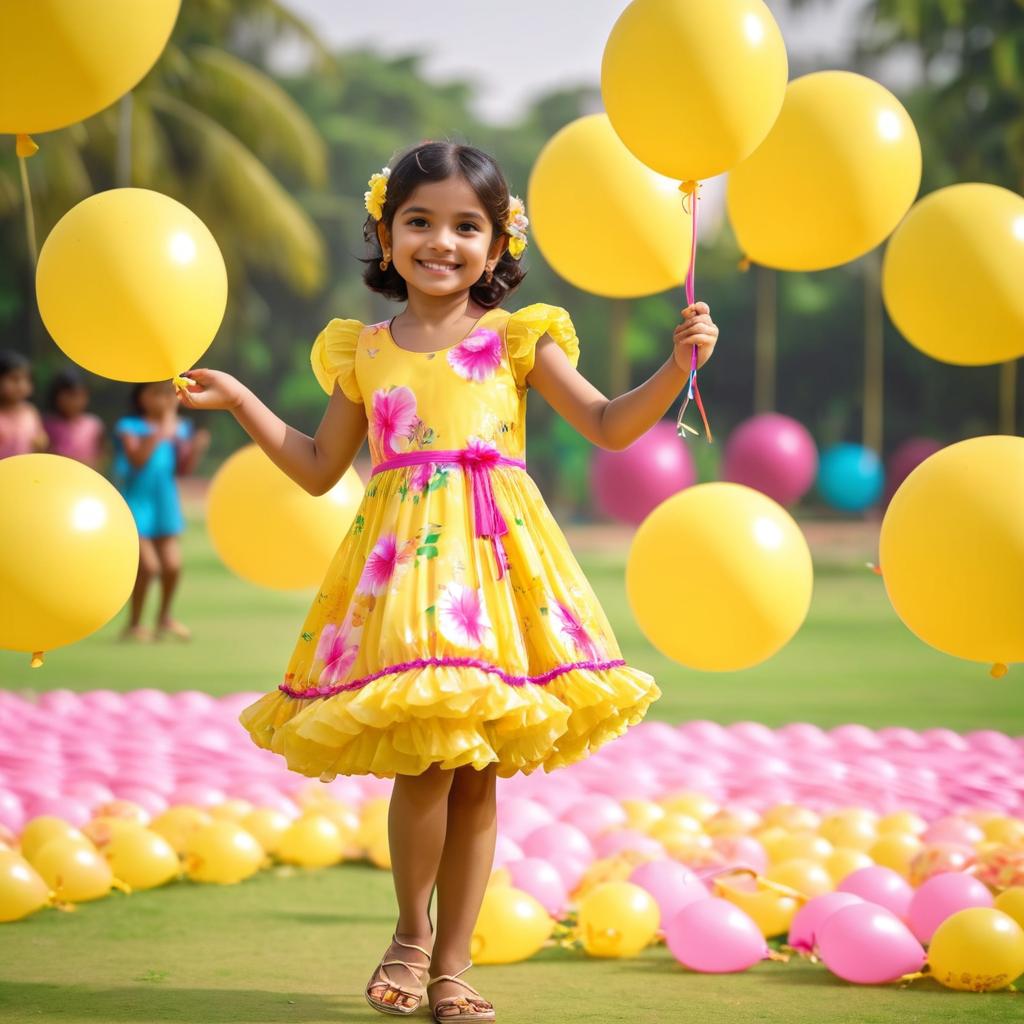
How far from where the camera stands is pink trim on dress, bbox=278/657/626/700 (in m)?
2.30

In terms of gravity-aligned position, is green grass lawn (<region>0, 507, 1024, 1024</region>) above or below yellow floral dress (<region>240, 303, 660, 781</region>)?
below

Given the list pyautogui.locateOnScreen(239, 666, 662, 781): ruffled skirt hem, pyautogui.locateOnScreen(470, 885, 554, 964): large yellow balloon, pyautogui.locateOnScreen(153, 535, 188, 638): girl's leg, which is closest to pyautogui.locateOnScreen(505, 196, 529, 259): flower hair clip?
pyautogui.locateOnScreen(239, 666, 662, 781): ruffled skirt hem

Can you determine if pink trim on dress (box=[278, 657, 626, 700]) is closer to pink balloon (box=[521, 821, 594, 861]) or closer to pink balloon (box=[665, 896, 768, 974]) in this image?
pink balloon (box=[665, 896, 768, 974])

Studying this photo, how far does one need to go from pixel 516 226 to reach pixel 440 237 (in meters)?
0.16

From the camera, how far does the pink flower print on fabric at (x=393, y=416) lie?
2.52 m

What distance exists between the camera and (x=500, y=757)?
2.39 m

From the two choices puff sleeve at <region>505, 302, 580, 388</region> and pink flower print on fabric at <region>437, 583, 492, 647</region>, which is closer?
pink flower print on fabric at <region>437, 583, 492, 647</region>

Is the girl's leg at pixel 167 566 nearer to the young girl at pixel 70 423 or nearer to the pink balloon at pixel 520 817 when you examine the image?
the young girl at pixel 70 423

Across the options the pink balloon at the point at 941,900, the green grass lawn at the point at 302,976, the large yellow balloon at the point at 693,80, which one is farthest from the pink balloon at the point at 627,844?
the large yellow balloon at the point at 693,80

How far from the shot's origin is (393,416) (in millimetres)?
2539

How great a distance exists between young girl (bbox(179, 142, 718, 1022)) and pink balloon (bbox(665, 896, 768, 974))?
385 mm

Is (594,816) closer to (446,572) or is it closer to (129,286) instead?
(446,572)

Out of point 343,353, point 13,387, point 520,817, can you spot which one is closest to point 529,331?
point 343,353

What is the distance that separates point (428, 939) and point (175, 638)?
18.0 feet
